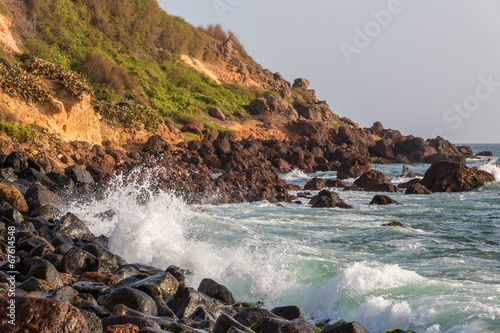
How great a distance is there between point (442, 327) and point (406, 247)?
15.5ft

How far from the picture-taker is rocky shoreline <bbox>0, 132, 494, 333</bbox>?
12.9ft

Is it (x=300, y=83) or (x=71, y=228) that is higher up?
(x=300, y=83)

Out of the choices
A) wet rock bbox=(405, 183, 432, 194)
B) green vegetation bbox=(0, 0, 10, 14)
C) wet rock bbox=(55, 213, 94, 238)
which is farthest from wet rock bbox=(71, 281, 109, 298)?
green vegetation bbox=(0, 0, 10, 14)

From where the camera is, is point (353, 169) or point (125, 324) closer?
point (125, 324)

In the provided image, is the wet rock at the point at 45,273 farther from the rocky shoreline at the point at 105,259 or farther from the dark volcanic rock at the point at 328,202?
the dark volcanic rock at the point at 328,202

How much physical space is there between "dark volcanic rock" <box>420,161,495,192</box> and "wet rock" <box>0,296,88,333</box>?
69.3 ft

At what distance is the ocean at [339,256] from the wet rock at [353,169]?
13701 mm

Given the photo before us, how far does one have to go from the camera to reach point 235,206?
687 inches

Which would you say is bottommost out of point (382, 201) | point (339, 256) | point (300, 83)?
point (339, 256)

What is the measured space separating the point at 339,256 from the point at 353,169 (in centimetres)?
2148

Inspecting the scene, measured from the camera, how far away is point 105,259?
7195 millimetres

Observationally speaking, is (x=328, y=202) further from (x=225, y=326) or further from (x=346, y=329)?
(x=225, y=326)

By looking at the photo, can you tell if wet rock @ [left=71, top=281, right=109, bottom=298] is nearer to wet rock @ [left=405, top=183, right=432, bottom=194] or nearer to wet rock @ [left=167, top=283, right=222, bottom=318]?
wet rock @ [left=167, top=283, right=222, bottom=318]

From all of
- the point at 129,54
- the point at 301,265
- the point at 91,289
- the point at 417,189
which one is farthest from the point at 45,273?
the point at 129,54
